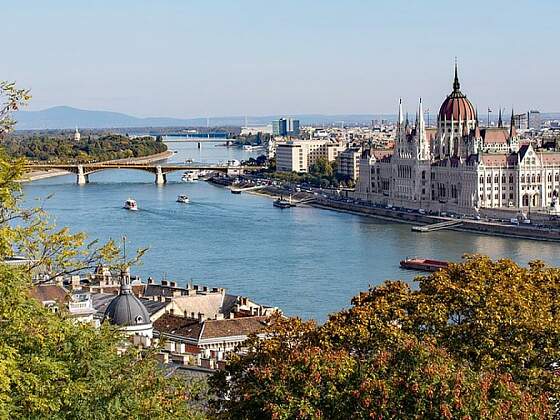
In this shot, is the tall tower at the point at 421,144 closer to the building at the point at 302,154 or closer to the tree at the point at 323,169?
the tree at the point at 323,169

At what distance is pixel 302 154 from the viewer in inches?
3548

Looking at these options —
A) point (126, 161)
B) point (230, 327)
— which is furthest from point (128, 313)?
point (126, 161)

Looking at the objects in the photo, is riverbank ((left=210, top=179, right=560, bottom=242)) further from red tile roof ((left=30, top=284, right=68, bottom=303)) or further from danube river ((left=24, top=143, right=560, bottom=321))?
red tile roof ((left=30, top=284, right=68, bottom=303))

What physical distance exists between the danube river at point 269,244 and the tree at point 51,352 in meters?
14.7

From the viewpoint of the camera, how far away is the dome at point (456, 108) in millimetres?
61797

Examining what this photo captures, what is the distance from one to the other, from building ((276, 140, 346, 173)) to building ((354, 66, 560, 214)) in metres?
21.0

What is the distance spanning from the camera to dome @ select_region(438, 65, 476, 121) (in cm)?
6180

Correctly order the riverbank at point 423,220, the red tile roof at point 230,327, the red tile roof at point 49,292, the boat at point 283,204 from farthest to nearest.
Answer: the boat at point 283,204, the riverbank at point 423,220, the red tile roof at point 230,327, the red tile roof at point 49,292

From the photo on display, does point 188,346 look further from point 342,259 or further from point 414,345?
point 342,259

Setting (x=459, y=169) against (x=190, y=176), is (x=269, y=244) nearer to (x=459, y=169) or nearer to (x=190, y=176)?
(x=459, y=169)

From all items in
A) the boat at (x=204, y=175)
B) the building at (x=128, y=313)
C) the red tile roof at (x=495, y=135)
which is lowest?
the boat at (x=204, y=175)

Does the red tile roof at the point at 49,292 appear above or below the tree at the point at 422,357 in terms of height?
below

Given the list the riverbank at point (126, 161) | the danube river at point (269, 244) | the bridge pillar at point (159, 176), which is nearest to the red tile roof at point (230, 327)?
the danube river at point (269, 244)

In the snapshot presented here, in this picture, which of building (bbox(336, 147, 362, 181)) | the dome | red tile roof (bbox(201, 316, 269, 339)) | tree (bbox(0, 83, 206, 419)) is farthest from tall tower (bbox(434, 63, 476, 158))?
tree (bbox(0, 83, 206, 419))
